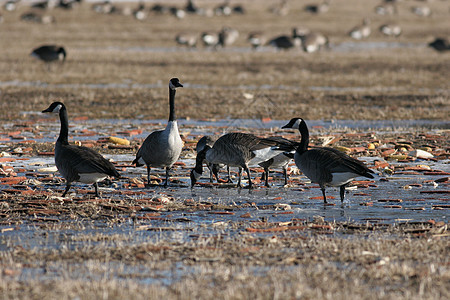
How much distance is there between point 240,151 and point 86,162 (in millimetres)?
2698

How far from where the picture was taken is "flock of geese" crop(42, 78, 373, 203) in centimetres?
991

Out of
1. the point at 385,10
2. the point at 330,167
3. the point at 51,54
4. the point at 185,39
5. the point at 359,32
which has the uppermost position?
the point at 385,10

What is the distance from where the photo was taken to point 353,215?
934 centimetres

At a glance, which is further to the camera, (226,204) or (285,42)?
(285,42)

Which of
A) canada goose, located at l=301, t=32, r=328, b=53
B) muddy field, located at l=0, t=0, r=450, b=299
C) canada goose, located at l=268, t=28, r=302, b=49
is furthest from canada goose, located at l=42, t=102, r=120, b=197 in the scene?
canada goose, located at l=268, t=28, r=302, b=49

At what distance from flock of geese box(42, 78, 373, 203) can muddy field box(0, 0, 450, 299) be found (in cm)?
39

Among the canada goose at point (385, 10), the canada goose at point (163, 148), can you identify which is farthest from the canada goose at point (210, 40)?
the canada goose at point (163, 148)

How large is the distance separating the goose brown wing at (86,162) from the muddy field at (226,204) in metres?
0.48

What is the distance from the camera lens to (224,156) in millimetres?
11578

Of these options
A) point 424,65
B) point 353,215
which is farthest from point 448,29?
point 353,215

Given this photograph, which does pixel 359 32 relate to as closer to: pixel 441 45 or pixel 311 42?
pixel 311 42

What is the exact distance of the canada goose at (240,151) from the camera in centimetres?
1139

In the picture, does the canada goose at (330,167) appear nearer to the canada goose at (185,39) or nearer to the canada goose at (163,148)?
the canada goose at (163,148)

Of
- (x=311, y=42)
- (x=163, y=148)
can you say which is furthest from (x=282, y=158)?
(x=311, y=42)
